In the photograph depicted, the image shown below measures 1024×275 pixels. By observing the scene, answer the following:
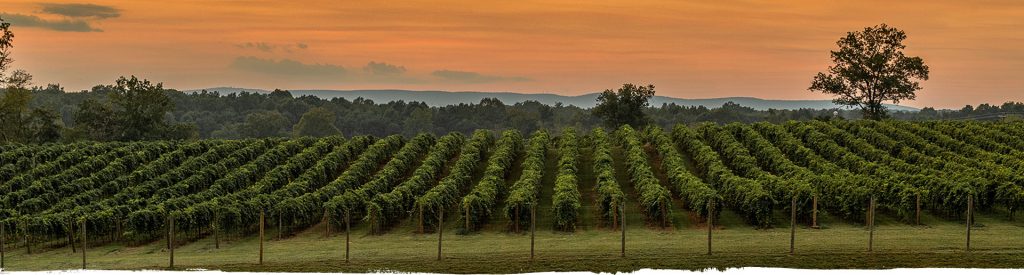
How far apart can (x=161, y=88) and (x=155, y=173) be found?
5096cm

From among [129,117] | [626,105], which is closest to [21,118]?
[129,117]

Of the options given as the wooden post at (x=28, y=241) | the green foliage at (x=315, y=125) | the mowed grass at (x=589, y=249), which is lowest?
the wooden post at (x=28, y=241)

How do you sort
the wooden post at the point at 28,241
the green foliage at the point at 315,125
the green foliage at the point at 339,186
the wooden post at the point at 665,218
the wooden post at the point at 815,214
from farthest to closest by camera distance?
the green foliage at the point at 315,125 → the green foliage at the point at 339,186 → the wooden post at the point at 665,218 → the wooden post at the point at 28,241 → the wooden post at the point at 815,214

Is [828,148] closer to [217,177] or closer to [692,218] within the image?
[692,218]

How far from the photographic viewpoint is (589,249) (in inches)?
1431

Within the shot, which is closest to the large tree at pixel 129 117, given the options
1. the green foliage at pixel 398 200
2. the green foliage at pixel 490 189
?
the green foliage at pixel 490 189

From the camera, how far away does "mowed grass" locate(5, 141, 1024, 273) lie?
31.8 meters

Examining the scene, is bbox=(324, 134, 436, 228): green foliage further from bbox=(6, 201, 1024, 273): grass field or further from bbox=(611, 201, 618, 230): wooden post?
bbox=(611, 201, 618, 230): wooden post

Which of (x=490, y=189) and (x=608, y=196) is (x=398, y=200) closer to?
(x=490, y=189)

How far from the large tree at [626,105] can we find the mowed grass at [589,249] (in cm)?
6909

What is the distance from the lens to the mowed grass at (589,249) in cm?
3183

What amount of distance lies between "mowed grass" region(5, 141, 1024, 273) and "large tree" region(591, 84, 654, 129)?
69086 millimetres

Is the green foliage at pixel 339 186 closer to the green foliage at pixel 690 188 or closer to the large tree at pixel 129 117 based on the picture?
the green foliage at pixel 690 188

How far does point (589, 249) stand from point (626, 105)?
3388 inches
